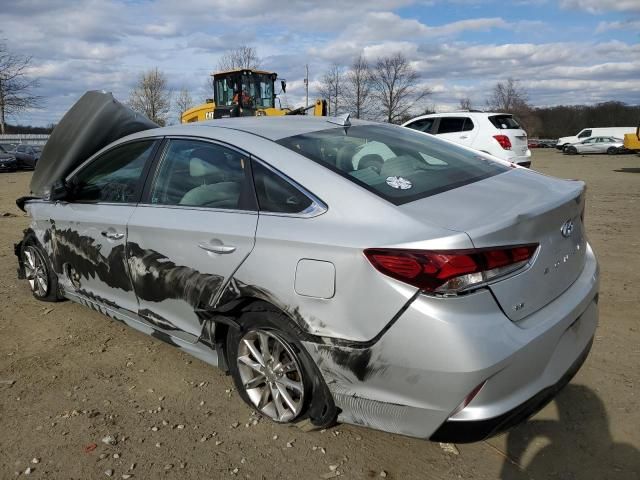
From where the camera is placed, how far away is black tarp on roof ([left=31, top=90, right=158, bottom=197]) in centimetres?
448

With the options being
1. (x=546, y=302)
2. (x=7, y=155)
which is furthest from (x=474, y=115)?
(x=7, y=155)

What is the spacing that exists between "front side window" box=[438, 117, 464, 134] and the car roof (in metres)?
10.7

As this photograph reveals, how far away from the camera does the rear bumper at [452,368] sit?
6.57 feet

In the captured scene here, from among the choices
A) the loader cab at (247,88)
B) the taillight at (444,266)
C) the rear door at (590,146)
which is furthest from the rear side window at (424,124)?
the rear door at (590,146)

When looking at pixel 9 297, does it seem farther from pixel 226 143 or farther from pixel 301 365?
pixel 301 365

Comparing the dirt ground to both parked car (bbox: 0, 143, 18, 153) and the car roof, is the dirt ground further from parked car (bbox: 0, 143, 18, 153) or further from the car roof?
parked car (bbox: 0, 143, 18, 153)

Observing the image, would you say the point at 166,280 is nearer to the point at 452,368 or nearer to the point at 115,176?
the point at 115,176

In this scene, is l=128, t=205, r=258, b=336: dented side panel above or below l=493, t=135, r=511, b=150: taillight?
above

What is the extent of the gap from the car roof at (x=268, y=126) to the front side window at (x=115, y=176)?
0.16 m

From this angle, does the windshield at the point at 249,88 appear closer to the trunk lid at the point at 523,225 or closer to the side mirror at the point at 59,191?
the side mirror at the point at 59,191

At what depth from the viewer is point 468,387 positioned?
2.01 m

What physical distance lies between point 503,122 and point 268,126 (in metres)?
11.7

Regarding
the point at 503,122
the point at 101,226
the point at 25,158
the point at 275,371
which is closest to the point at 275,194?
the point at 275,371

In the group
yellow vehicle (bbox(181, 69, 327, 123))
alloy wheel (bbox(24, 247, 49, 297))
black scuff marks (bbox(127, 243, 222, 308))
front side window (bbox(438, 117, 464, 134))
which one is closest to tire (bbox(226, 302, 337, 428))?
black scuff marks (bbox(127, 243, 222, 308))
